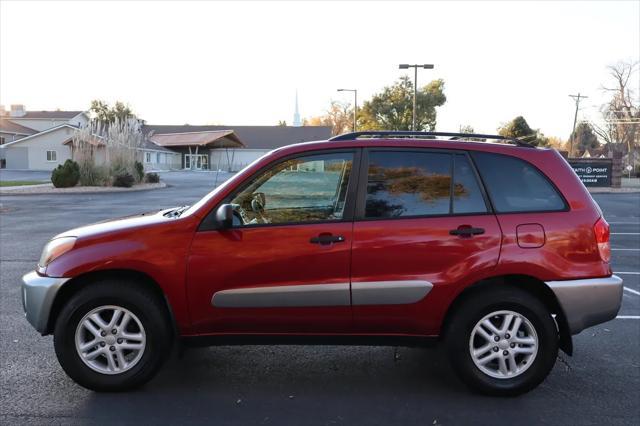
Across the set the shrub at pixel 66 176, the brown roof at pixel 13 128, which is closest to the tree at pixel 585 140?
the brown roof at pixel 13 128

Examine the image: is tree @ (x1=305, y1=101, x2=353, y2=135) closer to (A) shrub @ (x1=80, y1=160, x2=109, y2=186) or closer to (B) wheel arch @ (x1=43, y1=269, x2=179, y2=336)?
(A) shrub @ (x1=80, y1=160, x2=109, y2=186)

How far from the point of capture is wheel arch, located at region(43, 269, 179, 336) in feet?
12.4

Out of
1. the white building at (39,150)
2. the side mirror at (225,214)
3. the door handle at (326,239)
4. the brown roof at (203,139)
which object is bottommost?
the door handle at (326,239)

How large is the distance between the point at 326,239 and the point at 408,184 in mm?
741

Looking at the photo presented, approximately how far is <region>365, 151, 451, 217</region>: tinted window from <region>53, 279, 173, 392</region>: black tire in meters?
1.65

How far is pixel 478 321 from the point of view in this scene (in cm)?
375

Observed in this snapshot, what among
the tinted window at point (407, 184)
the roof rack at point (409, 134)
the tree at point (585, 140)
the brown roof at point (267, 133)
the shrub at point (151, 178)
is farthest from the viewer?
the tree at point (585, 140)

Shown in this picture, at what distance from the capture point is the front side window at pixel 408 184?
12.5ft

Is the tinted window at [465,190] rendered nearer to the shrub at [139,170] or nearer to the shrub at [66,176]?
the shrub at [66,176]

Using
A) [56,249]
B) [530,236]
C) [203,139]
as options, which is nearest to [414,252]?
[530,236]

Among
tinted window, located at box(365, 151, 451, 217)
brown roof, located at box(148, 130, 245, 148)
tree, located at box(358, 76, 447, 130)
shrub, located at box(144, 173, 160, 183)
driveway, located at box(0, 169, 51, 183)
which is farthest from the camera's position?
brown roof, located at box(148, 130, 245, 148)

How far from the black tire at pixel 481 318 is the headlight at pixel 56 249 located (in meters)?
2.75

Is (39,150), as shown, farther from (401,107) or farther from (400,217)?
(400,217)

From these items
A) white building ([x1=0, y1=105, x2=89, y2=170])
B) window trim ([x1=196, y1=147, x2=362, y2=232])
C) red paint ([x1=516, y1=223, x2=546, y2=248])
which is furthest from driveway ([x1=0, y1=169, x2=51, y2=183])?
red paint ([x1=516, y1=223, x2=546, y2=248])
